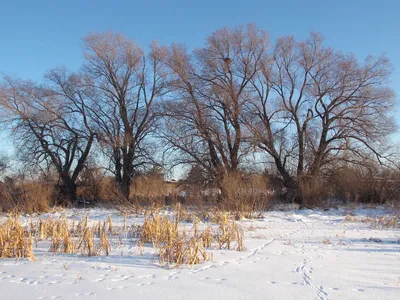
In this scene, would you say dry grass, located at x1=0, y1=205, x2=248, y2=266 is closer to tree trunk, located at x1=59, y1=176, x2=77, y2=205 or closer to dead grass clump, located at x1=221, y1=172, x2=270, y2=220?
dead grass clump, located at x1=221, y1=172, x2=270, y2=220

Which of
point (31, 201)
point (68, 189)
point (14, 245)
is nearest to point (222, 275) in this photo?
point (14, 245)

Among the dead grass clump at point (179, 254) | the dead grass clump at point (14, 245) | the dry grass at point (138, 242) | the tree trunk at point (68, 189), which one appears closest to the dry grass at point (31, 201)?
the tree trunk at point (68, 189)

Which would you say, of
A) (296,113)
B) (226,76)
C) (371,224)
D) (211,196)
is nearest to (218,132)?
(226,76)

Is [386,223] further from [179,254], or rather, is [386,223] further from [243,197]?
[179,254]

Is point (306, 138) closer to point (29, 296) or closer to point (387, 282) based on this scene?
point (387, 282)

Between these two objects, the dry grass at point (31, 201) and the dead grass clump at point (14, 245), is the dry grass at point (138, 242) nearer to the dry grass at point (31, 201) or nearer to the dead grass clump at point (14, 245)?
the dead grass clump at point (14, 245)

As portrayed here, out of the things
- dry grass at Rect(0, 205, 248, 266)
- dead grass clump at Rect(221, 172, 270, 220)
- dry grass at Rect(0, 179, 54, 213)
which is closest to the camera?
dry grass at Rect(0, 205, 248, 266)

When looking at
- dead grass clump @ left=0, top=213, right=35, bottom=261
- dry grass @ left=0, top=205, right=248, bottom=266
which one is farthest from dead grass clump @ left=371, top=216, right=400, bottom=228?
dead grass clump @ left=0, top=213, right=35, bottom=261

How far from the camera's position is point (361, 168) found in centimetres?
2122

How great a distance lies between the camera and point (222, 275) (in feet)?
16.3

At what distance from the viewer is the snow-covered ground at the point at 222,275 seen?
4.15 meters

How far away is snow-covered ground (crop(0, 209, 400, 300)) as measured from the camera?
4.15 m

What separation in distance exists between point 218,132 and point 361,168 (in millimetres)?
9087

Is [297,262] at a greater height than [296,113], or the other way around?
[296,113]
